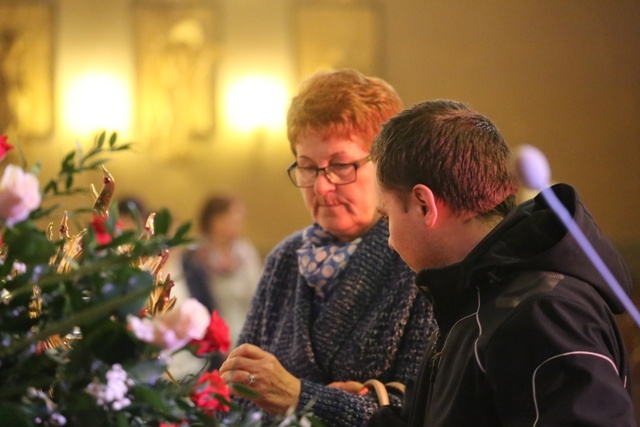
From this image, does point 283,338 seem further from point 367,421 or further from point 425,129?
point 425,129

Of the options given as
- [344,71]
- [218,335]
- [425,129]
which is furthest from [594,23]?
[218,335]

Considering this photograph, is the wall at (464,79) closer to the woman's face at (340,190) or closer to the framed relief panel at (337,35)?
the framed relief panel at (337,35)

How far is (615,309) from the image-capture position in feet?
5.24

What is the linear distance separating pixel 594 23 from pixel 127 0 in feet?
12.6

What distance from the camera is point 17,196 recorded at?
1.08 meters

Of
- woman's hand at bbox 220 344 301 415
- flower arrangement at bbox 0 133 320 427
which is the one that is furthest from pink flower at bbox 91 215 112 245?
woman's hand at bbox 220 344 301 415

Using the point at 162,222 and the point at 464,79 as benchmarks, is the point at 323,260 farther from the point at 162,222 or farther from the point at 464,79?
the point at 464,79

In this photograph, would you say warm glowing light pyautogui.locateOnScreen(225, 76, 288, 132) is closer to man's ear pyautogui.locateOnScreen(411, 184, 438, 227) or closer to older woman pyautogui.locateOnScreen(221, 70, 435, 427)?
older woman pyautogui.locateOnScreen(221, 70, 435, 427)

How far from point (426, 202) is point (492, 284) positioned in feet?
0.60

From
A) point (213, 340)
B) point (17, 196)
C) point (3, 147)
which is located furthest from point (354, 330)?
point (17, 196)

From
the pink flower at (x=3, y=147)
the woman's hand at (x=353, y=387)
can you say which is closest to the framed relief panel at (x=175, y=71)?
the woman's hand at (x=353, y=387)

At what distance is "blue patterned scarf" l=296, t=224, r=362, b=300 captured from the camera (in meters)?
2.28

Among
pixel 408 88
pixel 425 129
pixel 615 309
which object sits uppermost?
pixel 425 129

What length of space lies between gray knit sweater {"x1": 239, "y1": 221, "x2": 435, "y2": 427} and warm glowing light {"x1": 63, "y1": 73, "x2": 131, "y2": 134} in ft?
18.0
